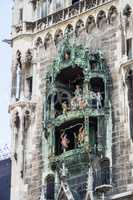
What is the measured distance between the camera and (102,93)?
25906 millimetres

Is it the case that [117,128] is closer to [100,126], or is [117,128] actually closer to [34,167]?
[100,126]

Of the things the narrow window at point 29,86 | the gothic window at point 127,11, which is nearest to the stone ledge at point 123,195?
the narrow window at point 29,86

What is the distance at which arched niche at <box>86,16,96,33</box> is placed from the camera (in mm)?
27234

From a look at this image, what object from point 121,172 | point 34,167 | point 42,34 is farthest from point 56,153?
point 42,34

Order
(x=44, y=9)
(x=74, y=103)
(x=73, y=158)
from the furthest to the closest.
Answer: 1. (x=44, y=9)
2. (x=74, y=103)
3. (x=73, y=158)

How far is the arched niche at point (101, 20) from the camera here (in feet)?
88.4

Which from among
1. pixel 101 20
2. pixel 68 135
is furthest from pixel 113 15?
pixel 68 135

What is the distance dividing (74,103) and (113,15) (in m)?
3.26

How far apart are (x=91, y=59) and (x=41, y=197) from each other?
4716 mm

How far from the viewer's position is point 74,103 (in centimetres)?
2602

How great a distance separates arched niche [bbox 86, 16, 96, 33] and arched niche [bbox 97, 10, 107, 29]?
0.68 feet

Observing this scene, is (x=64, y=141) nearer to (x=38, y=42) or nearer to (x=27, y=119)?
(x=27, y=119)

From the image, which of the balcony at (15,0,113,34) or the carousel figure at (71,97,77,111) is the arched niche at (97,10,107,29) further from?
the carousel figure at (71,97,77,111)

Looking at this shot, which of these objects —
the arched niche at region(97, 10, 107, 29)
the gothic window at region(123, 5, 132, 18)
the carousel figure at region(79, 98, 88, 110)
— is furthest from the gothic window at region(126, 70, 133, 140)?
the arched niche at region(97, 10, 107, 29)
